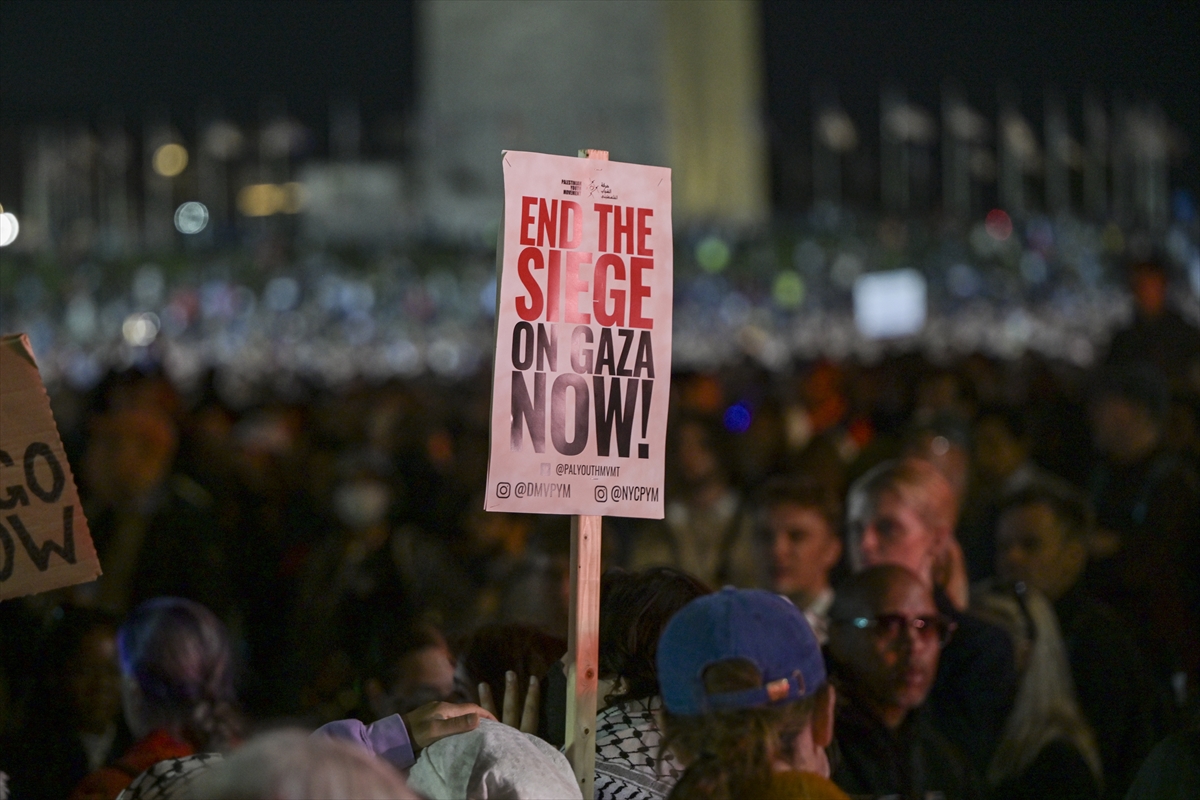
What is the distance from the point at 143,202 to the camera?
9769 cm

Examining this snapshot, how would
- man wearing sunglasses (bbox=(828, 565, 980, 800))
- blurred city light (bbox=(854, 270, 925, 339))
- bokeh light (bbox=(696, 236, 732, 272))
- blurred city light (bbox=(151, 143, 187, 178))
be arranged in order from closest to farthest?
man wearing sunglasses (bbox=(828, 565, 980, 800))
blurred city light (bbox=(854, 270, 925, 339))
bokeh light (bbox=(696, 236, 732, 272))
blurred city light (bbox=(151, 143, 187, 178))

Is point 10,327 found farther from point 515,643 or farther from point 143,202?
point 515,643

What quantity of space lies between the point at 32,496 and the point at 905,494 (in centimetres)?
273

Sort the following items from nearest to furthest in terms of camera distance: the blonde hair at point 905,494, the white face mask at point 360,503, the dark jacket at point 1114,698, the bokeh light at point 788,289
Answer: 1. the dark jacket at point 1114,698
2. the blonde hair at point 905,494
3. the white face mask at point 360,503
4. the bokeh light at point 788,289

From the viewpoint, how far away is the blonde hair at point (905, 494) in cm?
543

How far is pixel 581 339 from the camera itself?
3.59m

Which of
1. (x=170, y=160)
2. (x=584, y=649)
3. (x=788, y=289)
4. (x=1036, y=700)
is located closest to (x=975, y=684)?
(x=1036, y=700)

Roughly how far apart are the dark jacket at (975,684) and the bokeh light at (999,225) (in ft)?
233

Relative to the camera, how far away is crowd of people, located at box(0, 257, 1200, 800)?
3.12 meters

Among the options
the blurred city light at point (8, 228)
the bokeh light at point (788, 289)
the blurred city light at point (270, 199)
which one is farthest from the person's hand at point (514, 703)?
the blurred city light at point (270, 199)

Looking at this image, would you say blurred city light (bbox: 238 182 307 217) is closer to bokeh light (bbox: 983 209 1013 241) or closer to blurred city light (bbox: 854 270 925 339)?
bokeh light (bbox: 983 209 1013 241)

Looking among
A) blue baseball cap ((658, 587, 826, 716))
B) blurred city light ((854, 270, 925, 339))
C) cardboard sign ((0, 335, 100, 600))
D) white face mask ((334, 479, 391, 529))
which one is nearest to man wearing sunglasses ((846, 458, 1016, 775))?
blue baseball cap ((658, 587, 826, 716))

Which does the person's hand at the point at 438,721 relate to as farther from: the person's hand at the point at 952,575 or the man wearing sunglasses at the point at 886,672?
the person's hand at the point at 952,575

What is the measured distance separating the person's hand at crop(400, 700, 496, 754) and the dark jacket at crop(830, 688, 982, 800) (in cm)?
123
